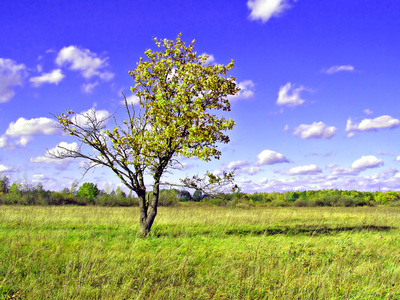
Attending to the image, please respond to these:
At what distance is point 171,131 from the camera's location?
39.4ft

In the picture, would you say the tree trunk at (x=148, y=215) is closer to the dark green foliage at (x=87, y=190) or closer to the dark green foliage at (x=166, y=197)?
the dark green foliage at (x=166, y=197)

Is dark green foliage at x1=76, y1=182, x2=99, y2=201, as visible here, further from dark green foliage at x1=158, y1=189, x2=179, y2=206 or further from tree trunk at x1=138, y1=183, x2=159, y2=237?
tree trunk at x1=138, y1=183, x2=159, y2=237

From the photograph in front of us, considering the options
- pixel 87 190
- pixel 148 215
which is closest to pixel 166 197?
pixel 148 215

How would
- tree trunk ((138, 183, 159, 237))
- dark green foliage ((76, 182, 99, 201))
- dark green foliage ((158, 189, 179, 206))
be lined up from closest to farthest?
tree trunk ((138, 183, 159, 237)), dark green foliage ((158, 189, 179, 206)), dark green foliage ((76, 182, 99, 201))

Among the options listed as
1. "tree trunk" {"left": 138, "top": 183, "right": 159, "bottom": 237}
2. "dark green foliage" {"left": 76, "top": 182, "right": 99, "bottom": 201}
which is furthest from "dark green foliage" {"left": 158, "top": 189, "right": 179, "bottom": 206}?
"dark green foliage" {"left": 76, "top": 182, "right": 99, "bottom": 201}

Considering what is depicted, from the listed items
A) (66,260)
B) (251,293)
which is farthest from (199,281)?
(66,260)

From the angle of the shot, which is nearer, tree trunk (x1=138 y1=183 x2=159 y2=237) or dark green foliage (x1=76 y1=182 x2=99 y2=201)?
tree trunk (x1=138 y1=183 x2=159 y2=237)

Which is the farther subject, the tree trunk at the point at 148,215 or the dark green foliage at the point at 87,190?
the dark green foliage at the point at 87,190

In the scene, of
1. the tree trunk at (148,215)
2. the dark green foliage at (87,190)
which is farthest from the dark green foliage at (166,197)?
the dark green foliage at (87,190)

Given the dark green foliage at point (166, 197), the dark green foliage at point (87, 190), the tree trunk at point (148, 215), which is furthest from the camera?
the dark green foliage at point (87, 190)

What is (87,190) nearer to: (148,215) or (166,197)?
(166,197)

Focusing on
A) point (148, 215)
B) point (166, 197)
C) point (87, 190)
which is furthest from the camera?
point (87, 190)

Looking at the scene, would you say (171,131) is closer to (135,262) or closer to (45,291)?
(135,262)

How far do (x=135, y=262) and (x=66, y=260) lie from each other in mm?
1861
